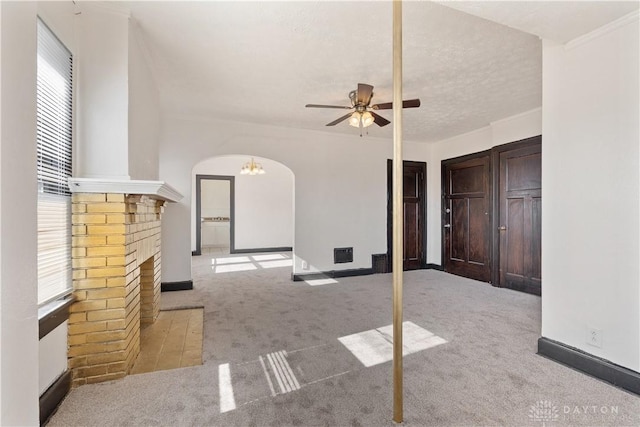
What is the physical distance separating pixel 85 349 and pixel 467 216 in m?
5.30

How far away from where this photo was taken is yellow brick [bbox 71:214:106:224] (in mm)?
1888

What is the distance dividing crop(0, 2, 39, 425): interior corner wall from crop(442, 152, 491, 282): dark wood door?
17.2ft

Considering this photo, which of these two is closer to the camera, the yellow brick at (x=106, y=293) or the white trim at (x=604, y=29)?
the white trim at (x=604, y=29)

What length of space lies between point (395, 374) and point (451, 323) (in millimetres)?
1777

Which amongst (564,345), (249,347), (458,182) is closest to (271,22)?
(249,347)

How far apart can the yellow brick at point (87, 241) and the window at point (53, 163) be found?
0.03m

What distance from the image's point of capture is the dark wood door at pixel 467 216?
4.83m

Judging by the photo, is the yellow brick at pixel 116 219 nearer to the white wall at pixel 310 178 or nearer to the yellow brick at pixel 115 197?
the yellow brick at pixel 115 197

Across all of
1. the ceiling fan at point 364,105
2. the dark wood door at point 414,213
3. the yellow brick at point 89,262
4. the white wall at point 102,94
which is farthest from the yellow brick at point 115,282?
the dark wood door at point 414,213

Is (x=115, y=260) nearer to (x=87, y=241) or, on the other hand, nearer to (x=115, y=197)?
(x=87, y=241)

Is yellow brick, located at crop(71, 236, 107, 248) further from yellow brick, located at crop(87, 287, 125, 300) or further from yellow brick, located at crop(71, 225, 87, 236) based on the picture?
yellow brick, located at crop(87, 287, 125, 300)

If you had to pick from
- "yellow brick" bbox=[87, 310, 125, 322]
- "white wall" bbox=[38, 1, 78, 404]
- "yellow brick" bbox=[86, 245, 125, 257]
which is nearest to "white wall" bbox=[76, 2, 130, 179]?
"white wall" bbox=[38, 1, 78, 404]

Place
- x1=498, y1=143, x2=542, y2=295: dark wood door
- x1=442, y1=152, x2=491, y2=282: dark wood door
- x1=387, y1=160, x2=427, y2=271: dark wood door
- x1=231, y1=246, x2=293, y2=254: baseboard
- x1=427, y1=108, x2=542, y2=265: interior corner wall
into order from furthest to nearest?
x1=231, y1=246, x2=293, y2=254: baseboard → x1=387, y1=160, x2=427, y2=271: dark wood door → x1=442, y1=152, x2=491, y2=282: dark wood door → x1=427, y1=108, x2=542, y2=265: interior corner wall → x1=498, y1=143, x2=542, y2=295: dark wood door

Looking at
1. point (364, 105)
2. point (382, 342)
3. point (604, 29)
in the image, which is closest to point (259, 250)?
point (364, 105)
